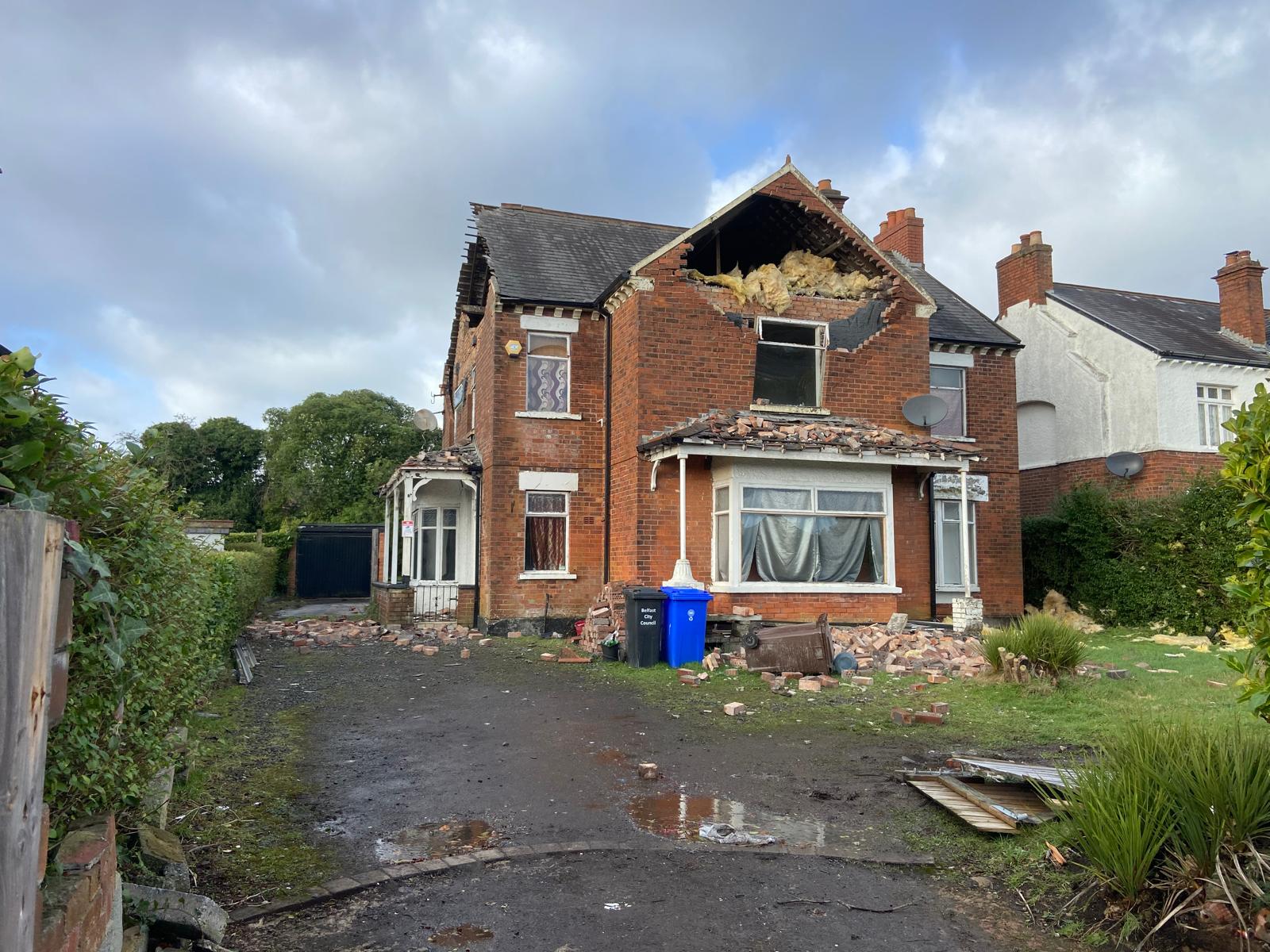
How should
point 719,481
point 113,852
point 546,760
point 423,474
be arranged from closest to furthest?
point 113,852 < point 546,760 < point 719,481 < point 423,474

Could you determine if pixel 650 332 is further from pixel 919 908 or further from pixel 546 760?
pixel 919 908

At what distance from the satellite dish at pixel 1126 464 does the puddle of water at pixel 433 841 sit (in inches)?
695

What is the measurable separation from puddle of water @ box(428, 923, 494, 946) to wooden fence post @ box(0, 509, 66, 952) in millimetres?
1973

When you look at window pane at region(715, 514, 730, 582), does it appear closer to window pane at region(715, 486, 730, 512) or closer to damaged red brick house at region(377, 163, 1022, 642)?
damaged red brick house at region(377, 163, 1022, 642)

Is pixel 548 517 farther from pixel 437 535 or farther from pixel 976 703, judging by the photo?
pixel 976 703

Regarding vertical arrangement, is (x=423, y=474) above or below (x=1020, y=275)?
below

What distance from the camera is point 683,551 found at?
538 inches

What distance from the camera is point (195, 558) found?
21.5 feet

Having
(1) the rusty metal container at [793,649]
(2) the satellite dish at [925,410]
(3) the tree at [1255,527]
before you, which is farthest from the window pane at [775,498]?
(3) the tree at [1255,527]

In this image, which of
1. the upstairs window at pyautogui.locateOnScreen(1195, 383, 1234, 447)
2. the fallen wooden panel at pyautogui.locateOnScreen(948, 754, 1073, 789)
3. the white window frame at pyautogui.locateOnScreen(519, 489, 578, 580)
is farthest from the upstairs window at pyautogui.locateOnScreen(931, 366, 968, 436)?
the fallen wooden panel at pyautogui.locateOnScreen(948, 754, 1073, 789)

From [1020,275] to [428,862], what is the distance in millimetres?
22159

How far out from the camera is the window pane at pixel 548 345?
55.1 ft

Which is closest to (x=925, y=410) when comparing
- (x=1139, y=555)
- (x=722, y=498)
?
(x=722, y=498)

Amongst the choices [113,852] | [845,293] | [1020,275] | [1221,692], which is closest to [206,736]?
[113,852]
